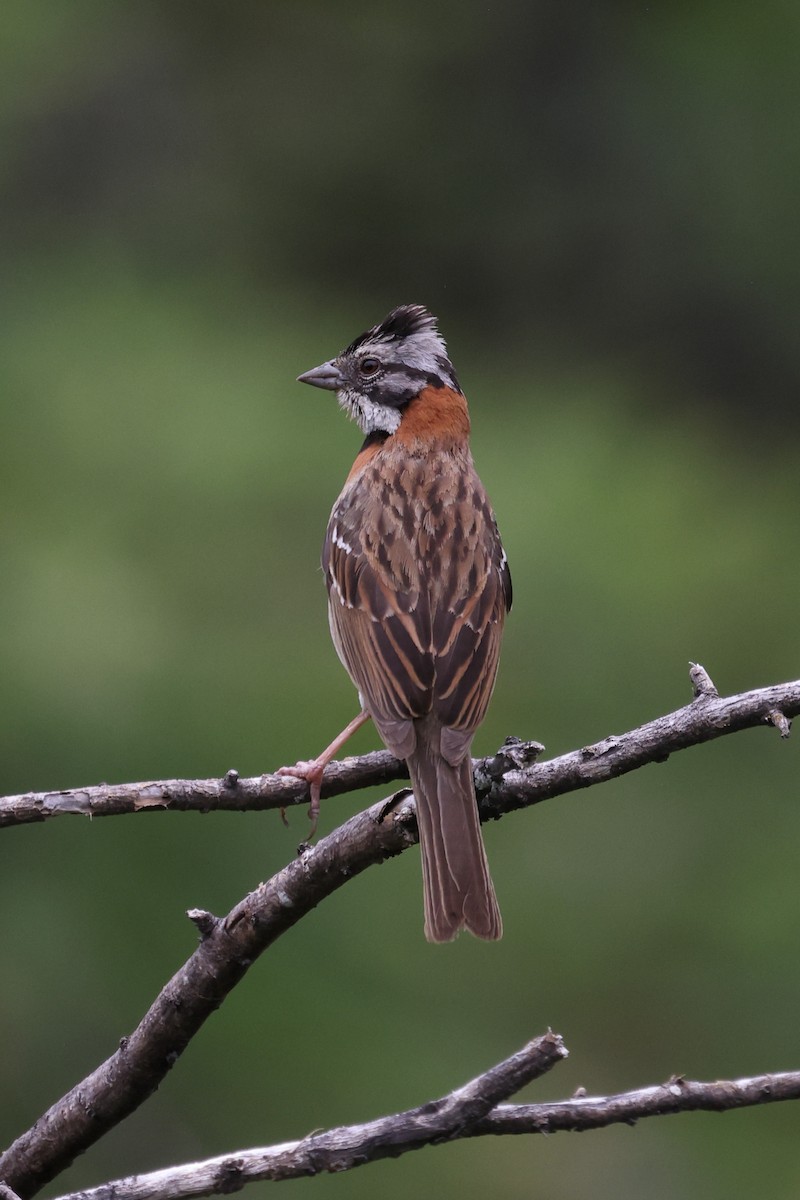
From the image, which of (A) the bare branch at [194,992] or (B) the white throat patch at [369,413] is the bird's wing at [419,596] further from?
(A) the bare branch at [194,992]

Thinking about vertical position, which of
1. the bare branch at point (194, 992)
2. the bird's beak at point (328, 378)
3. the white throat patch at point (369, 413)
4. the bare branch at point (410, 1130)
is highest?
the bird's beak at point (328, 378)

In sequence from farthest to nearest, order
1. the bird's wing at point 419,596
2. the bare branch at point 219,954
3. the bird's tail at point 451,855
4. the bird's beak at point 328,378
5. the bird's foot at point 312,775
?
the bird's beak at point 328,378 < the bird's wing at point 419,596 < the bird's foot at point 312,775 < the bird's tail at point 451,855 < the bare branch at point 219,954

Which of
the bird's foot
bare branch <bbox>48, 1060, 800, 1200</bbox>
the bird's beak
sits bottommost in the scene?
bare branch <bbox>48, 1060, 800, 1200</bbox>

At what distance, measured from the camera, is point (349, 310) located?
10.6m

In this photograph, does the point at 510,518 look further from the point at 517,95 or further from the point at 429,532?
the point at 517,95

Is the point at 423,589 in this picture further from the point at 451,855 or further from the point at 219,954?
the point at 219,954

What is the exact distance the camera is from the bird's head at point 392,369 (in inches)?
212

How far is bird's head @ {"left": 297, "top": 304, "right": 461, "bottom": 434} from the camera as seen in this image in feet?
17.7

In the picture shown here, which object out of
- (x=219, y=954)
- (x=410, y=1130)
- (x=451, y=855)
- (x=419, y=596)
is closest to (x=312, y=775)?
(x=451, y=855)

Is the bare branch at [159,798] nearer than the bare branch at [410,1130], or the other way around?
the bare branch at [410,1130]

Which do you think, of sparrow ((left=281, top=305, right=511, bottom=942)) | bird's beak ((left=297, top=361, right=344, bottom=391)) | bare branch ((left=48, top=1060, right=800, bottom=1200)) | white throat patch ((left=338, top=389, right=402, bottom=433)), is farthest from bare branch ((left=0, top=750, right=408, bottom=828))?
bird's beak ((left=297, top=361, right=344, bottom=391))

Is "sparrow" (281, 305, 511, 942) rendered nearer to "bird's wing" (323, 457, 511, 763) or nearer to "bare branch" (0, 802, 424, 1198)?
"bird's wing" (323, 457, 511, 763)

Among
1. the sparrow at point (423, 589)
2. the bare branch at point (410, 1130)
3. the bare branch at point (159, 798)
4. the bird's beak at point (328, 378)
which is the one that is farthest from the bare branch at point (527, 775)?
the bird's beak at point (328, 378)

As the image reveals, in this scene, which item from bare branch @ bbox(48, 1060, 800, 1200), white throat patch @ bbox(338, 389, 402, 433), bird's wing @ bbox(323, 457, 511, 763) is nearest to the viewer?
bare branch @ bbox(48, 1060, 800, 1200)
